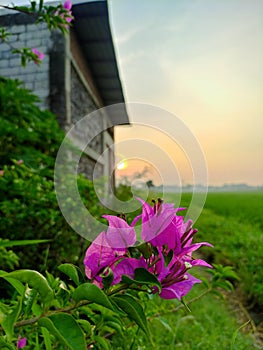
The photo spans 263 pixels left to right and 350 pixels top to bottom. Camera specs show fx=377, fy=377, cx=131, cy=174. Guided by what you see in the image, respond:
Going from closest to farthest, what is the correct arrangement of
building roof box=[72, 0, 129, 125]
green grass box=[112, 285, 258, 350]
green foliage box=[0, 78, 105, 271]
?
green grass box=[112, 285, 258, 350], green foliage box=[0, 78, 105, 271], building roof box=[72, 0, 129, 125]

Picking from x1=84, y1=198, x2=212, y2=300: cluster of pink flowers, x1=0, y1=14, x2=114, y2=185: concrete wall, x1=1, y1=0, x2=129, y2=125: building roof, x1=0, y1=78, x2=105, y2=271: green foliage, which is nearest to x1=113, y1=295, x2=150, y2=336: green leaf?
x1=84, y1=198, x2=212, y2=300: cluster of pink flowers

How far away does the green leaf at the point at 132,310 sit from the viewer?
36cm

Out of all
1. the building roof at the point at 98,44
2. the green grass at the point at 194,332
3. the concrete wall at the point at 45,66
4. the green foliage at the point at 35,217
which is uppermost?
the building roof at the point at 98,44

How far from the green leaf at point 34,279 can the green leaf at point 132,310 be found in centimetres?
7

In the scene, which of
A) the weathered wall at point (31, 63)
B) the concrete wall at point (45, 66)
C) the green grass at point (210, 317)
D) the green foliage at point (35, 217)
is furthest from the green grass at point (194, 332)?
the weathered wall at point (31, 63)

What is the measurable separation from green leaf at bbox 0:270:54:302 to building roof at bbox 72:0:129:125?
354 centimetres

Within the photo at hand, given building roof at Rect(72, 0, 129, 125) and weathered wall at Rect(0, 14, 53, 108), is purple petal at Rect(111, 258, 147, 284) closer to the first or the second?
building roof at Rect(72, 0, 129, 125)

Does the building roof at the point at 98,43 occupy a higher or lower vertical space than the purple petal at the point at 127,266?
higher

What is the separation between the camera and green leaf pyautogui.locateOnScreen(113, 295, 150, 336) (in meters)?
0.36

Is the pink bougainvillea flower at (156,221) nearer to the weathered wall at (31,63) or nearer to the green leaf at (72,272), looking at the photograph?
the green leaf at (72,272)

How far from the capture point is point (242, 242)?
4309 mm

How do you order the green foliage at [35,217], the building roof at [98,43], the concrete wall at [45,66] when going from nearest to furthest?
1. the green foliage at [35,217]
2. the concrete wall at [45,66]
3. the building roof at [98,43]

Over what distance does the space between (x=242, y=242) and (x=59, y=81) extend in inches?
113

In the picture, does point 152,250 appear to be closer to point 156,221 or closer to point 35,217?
point 156,221
